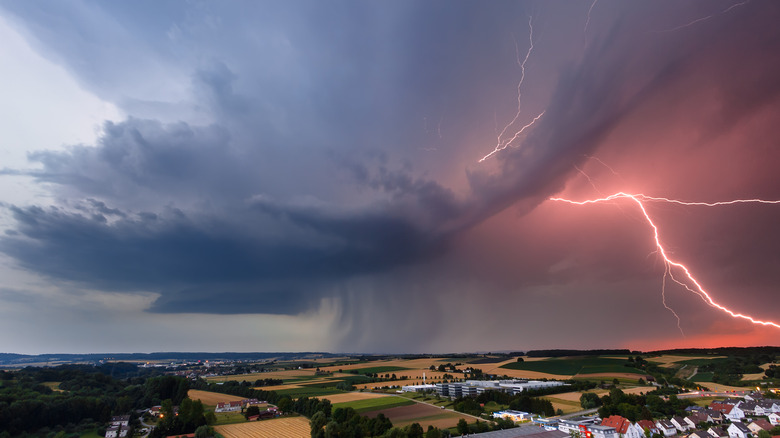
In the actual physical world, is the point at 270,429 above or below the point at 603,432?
below

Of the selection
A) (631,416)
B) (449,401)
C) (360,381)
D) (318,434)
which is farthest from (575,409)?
(360,381)

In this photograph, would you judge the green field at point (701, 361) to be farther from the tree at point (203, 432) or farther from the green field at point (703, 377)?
the tree at point (203, 432)

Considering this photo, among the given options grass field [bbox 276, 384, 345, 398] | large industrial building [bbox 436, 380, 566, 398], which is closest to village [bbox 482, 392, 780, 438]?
large industrial building [bbox 436, 380, 566, 398]

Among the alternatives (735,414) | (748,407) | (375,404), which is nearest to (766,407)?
(748,407)

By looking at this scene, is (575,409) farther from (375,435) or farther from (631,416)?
(375,435)

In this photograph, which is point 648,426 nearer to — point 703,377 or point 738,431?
point 738,431

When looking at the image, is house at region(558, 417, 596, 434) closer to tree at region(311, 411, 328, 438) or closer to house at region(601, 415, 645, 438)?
house at region(601, 415, 645, 438)

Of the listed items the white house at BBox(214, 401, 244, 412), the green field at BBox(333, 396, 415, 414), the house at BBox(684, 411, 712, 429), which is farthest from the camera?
the white house at BBox(214, 401, 244, 412)
